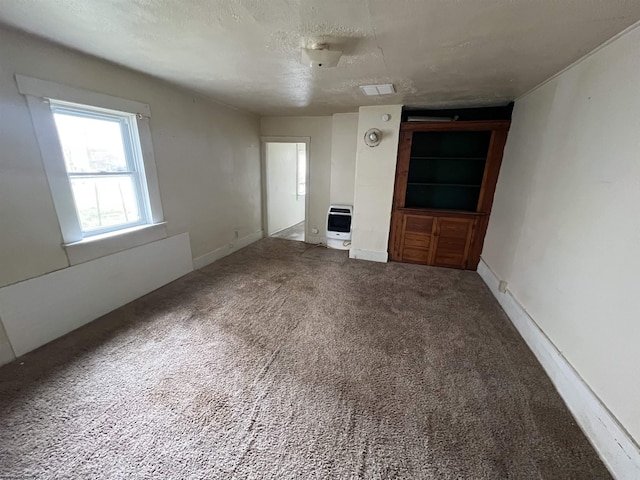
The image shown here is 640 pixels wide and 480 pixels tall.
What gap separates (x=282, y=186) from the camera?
584 cm

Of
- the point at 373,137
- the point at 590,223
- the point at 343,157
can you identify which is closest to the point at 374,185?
the point at 373,137

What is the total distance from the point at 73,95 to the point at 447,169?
4.35 meters

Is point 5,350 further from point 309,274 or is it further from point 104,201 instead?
point 309,274

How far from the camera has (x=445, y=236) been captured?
12.6 ft

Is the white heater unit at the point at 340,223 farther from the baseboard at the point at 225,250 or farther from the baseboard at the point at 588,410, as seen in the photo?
the baseboard at the point at 588,410

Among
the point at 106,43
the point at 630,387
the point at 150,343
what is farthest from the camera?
the point at 150,343

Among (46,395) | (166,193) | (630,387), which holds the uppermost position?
(166,193)

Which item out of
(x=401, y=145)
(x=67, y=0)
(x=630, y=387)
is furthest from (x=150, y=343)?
(x=401, y=145)

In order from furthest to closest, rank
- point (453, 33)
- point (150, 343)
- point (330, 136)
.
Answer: point (330, 136) → point (150, 343) → point (453, 33)

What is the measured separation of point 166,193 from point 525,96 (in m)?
4.27

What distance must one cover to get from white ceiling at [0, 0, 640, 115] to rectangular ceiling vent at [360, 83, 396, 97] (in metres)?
0.19

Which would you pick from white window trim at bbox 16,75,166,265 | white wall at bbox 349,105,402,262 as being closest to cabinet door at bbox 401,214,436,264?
white wall at bbox 349,105,402,262

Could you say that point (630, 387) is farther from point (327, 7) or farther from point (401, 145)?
point (401, 145)

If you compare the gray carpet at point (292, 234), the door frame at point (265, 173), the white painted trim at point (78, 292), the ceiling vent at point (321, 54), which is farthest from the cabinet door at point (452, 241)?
the white painted trim at point (78, 292)
